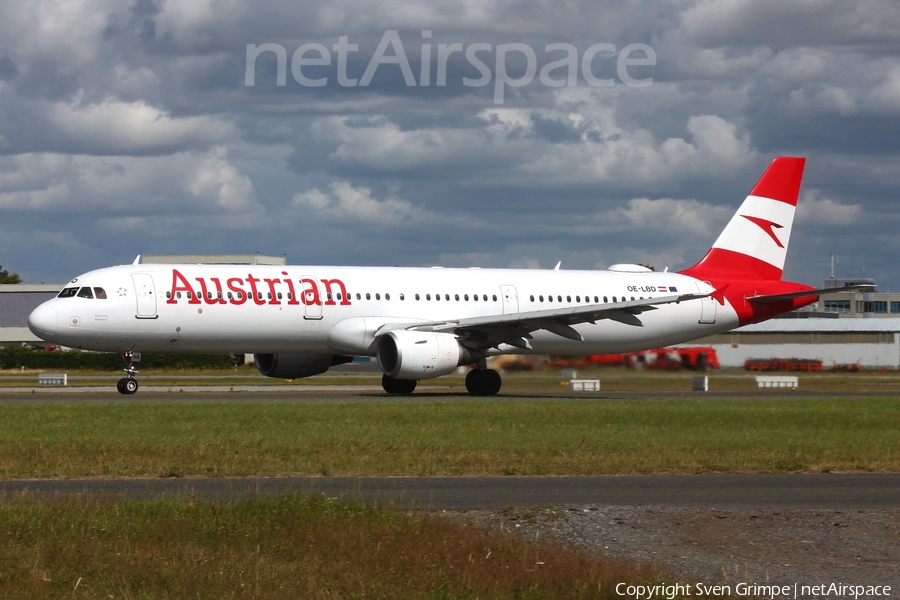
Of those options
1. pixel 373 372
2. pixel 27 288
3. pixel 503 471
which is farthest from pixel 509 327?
pixel 27 288

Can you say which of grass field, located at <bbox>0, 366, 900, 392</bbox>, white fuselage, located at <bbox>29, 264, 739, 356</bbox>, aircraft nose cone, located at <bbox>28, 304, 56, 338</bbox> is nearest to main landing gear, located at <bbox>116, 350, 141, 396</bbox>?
white fuselage, located at <bbox>29, 264, 739, 356</bbox>

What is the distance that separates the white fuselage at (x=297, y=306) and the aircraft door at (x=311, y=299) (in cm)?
4

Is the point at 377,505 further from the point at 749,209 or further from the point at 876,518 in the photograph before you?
the point at 749,209

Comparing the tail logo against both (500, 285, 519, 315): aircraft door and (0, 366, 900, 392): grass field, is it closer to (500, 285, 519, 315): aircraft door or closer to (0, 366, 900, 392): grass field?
(0, 366, 900, 392): grass field

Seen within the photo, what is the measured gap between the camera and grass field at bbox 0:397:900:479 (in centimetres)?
1833

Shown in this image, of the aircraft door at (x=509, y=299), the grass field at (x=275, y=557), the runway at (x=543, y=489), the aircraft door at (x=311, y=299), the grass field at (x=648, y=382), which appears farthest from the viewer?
the aircraft door at (x=509, y=299)

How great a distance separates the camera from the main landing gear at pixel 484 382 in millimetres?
37938

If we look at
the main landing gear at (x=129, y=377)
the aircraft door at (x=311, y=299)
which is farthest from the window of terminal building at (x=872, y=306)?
the main landing gear at (x=129, y=377)

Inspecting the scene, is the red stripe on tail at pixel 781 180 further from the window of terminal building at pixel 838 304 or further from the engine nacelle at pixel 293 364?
the window of terminal building at pixel 838 304

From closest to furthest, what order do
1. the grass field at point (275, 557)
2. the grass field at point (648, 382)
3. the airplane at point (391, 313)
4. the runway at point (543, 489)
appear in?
the grass field at point (275, 557) → the runway at point (543, 489) → the airplane at point (391, 313) → the grass field at point (648, 382)

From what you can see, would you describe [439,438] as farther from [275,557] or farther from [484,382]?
[484,382]

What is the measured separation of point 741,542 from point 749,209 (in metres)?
Result: 35.6

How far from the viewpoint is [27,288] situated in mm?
99312

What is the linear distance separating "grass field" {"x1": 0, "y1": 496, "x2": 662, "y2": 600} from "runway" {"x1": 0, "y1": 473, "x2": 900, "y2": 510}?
1.74 metres
